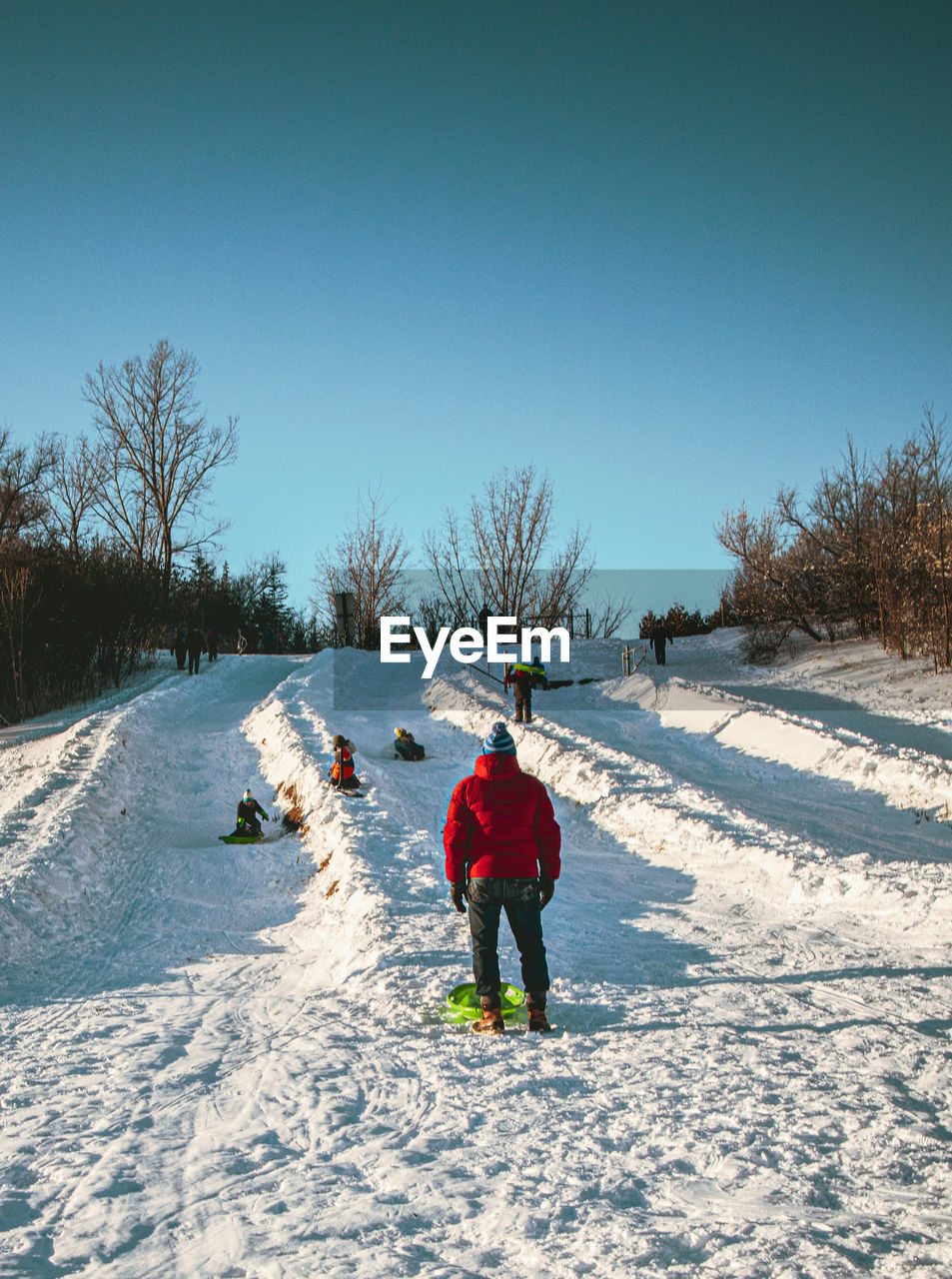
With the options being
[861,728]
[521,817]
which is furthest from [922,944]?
[861,728]

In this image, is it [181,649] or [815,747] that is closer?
[815,747]

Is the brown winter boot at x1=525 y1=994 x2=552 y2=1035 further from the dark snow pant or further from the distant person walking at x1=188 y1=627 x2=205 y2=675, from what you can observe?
the distant person walking at x1=188 y1=627 x2=205 y2=675

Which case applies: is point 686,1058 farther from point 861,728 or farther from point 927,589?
point 927,589

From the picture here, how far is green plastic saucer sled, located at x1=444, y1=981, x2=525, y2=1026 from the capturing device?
18.4 feet

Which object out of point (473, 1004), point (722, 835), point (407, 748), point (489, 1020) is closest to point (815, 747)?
point (722, 835)

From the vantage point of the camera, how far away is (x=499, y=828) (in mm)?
5445

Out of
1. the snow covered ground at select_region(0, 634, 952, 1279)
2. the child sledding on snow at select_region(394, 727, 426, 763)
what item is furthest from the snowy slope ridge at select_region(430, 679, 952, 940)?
the child sledding on snow at select_region(394, 727, 426, 763)

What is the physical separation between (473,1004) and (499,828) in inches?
50.2

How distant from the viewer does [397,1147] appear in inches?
153

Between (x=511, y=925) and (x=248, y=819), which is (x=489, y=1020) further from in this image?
(x=248, y=819)

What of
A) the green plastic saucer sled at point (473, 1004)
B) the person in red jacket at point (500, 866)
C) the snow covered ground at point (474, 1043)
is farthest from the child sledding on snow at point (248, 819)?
the person in red jacket at point (500, 866)

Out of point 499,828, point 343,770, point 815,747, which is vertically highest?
point 499,828

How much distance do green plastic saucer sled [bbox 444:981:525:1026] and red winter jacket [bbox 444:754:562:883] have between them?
86 cm

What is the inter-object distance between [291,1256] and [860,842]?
29.9 ft
